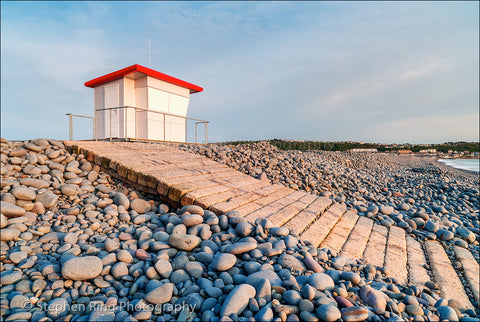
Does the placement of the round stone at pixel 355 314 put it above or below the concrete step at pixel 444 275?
above

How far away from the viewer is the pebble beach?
195 centimetres

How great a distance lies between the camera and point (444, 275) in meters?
3.77

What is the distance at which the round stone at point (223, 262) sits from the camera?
2.45m

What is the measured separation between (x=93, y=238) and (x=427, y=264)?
499 cm

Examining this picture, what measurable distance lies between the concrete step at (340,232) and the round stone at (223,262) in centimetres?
169

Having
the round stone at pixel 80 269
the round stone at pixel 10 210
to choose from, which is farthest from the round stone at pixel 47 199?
the round stone at pixel 80 269

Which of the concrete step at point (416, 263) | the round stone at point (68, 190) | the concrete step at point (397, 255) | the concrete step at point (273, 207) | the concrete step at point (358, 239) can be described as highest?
the round stone at point (68, 190)

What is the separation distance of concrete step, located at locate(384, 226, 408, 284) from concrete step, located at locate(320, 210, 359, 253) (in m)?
0.64

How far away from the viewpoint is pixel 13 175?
448cm

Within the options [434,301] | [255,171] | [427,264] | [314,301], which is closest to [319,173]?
[255,171]

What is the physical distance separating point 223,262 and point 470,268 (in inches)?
169

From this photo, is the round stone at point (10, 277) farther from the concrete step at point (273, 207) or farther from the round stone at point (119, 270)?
the concrete step at point (273, 207)

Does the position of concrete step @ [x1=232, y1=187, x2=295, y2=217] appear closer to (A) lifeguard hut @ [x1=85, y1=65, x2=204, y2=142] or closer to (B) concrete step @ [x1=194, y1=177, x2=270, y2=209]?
(B) concrete step @ [x1=194, y1=177, x2=270, y2=209]

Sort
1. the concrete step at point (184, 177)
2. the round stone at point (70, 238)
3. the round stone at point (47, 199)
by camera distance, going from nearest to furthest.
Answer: the round stone at point (70, 238)
the round stone at point (47, 199)
the concrete step at point (184, 177)
